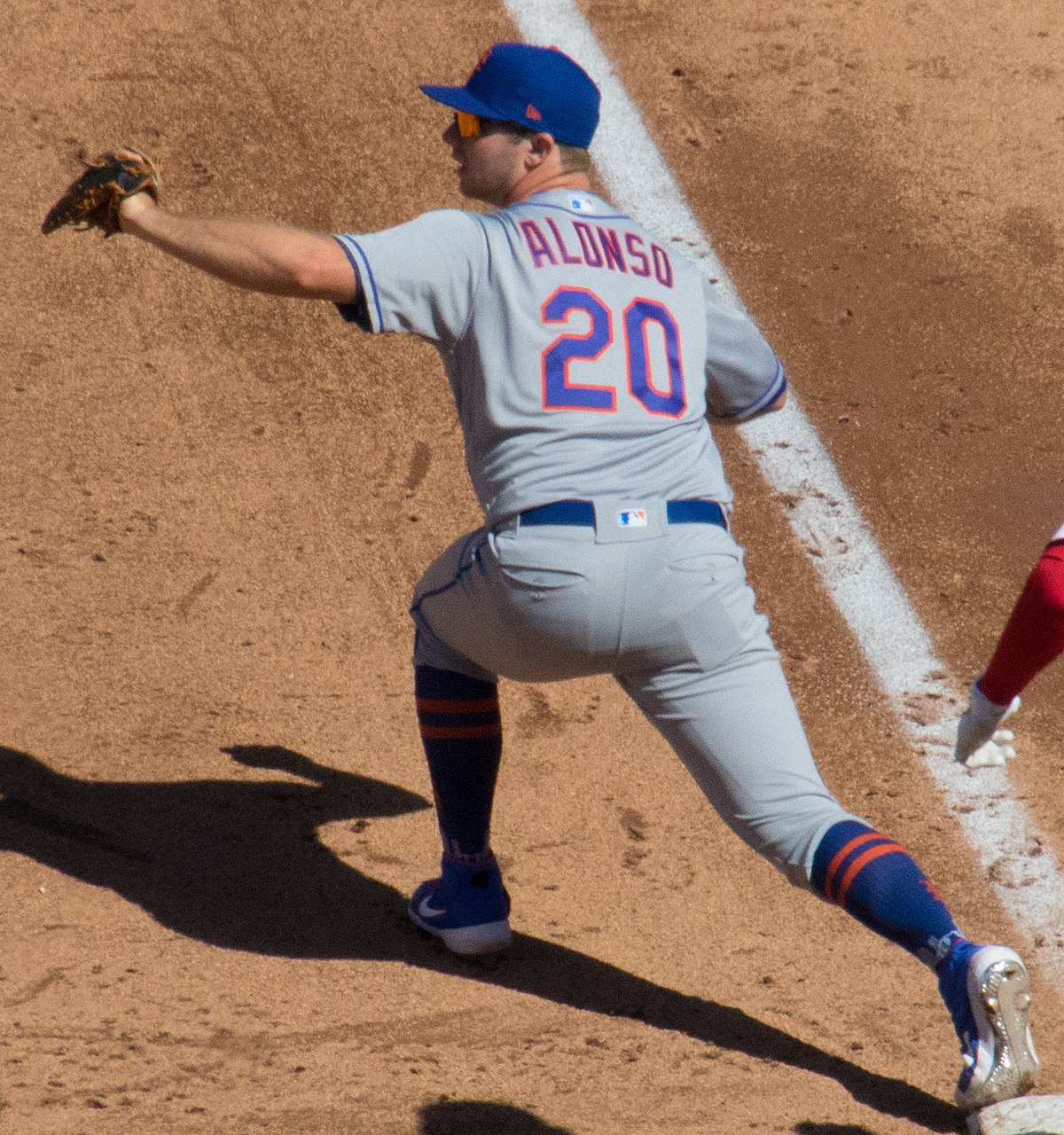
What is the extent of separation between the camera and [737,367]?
128 inches

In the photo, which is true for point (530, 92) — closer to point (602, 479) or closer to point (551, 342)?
point (551, 342)

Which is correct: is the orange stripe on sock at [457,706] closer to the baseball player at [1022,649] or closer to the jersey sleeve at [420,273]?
the jersey sleeve at [420,273]

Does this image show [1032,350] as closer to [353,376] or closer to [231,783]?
[353,376]

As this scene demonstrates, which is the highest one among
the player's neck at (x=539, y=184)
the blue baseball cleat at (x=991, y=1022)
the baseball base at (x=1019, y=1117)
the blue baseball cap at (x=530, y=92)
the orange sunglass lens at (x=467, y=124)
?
the blue baseball cap at (x=530, y=92)

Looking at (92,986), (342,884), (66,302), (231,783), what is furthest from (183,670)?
(66,302)

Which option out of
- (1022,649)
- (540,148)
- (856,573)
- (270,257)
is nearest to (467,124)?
(540,148)

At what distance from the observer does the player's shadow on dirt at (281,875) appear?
11.2 feet

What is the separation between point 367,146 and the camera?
228 inches

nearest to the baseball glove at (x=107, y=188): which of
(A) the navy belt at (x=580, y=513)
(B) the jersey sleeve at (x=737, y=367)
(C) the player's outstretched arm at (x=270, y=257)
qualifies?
(C) the player's outstretched arm at (x=270, y=257)

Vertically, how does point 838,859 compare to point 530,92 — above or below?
below

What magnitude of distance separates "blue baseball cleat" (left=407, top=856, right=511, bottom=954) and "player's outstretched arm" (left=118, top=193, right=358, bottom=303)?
1.35 m

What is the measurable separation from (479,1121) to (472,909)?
604 millimetres

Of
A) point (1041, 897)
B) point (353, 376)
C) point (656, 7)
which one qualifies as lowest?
point (1041, 897)

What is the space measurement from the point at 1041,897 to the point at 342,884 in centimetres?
161
